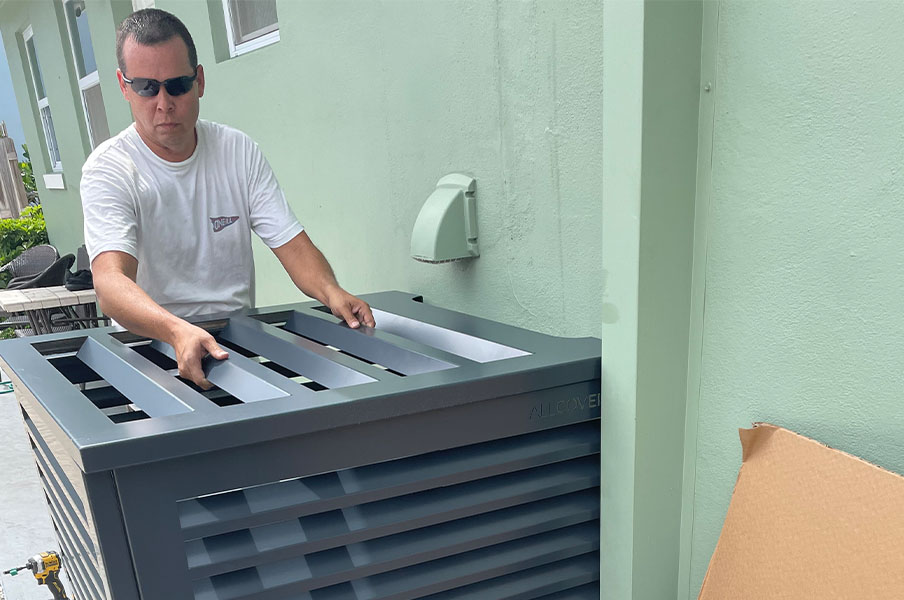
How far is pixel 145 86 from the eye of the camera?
1813 mm

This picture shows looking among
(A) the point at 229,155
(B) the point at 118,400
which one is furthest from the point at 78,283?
(B) the point at 118,400

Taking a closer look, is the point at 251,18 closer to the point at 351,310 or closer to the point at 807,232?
the point at 351,310

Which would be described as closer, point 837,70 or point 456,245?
point 837,70

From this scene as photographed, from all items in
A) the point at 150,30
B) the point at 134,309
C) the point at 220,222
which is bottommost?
the point at 134,309

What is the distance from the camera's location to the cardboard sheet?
2.98 ft

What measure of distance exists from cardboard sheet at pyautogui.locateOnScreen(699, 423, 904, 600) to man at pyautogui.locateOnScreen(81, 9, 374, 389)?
1010 millimetres

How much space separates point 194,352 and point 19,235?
10129mm

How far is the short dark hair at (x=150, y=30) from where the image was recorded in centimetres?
177

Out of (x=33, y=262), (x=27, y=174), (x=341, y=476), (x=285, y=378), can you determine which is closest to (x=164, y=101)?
(x=285, y=378)

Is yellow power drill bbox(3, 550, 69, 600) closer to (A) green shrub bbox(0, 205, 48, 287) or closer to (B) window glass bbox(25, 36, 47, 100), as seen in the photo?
(B) window glass bbox(25, 36, 47, 100)

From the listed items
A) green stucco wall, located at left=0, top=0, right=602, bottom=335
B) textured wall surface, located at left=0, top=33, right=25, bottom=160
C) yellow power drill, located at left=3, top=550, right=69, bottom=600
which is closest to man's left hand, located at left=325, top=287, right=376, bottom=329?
green stucco wall, located at left=0, top=0, right=602, bottom=335

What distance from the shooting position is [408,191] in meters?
2.27

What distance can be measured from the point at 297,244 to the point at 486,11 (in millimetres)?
866

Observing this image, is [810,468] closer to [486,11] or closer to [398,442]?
[398,442]
